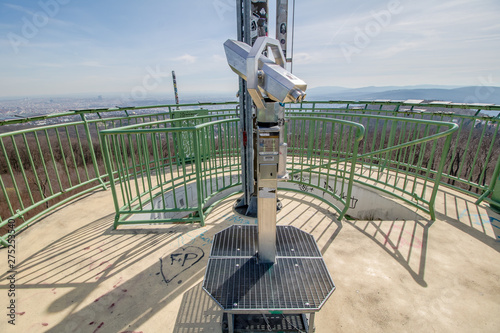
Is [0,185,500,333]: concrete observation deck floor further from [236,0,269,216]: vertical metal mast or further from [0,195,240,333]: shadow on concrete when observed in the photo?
[236,0,269,216]: vertical metal mast

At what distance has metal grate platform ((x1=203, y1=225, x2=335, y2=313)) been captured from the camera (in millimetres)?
1702

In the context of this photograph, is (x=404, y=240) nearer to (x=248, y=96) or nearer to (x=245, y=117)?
(x=245, y=117)

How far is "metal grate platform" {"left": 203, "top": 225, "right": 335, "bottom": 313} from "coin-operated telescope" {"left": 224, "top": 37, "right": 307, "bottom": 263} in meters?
0.20

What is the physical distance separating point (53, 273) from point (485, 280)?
4.65 metres

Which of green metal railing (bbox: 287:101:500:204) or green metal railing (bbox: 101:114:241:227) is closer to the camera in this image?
green metal railing (bbox: 101:114:241:227)

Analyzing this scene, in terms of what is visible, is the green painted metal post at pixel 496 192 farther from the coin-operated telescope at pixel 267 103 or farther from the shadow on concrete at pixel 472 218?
the coin-operated telescope at pixel 267 103

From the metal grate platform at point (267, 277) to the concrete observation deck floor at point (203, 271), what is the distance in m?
0.30

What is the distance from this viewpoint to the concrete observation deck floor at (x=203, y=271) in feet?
6.17

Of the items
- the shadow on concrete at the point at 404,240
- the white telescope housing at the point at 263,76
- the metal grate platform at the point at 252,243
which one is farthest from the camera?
the shadow on concrete at the point at 404,240

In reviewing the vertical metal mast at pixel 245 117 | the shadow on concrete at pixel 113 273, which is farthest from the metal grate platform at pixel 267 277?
the vertical metal mast at pixel 245 117

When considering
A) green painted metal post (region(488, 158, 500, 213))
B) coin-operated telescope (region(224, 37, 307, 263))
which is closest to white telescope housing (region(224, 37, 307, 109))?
coin-operated telescope (region(224, 37, 307, 263))

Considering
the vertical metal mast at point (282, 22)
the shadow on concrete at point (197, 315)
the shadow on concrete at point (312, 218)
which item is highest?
the vertical metal mast at point (282, 22)

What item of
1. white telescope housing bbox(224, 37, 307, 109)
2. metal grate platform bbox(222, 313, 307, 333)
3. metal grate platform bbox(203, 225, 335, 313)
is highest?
white telescope housing bbox(224, 37, 307, 109)

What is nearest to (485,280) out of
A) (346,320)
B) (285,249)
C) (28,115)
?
(346,320)
